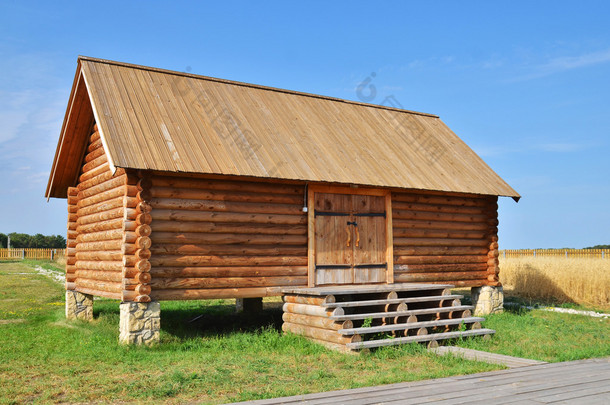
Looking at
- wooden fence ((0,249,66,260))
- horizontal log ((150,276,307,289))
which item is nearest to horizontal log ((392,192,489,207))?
horizontal log ((150,276,307,289))

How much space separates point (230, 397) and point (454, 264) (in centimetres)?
971

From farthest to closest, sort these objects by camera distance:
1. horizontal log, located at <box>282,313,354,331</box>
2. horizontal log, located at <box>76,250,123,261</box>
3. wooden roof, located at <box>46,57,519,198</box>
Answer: horizontal log, located at <box>76,250,123,261</box> → wooden roof, located at <box>46,57,519,198</box> → horizontal log, located at <box>282,313,354,331</box>

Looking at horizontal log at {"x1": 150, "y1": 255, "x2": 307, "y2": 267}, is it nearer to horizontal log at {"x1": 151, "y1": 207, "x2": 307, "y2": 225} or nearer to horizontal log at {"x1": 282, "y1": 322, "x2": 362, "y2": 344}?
horizontal log at {"x1": 151, "y1": 207, "x2": 307, "y2": 225}

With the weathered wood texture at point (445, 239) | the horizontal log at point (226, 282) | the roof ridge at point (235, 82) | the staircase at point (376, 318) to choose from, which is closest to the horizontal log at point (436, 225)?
the weathered wood texture at point (445, 239)

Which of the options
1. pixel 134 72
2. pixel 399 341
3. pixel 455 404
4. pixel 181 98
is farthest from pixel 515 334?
pixel 134 72

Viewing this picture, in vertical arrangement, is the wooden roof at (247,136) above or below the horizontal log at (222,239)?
above

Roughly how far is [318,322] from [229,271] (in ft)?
7.59

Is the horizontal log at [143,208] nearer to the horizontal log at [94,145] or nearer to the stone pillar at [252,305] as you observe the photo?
the horizontal log at [94,145]

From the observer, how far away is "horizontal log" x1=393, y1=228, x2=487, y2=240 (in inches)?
572

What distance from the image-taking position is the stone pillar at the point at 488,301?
52.6 ft

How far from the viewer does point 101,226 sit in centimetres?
1359

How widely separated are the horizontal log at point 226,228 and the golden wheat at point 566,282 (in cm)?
1207

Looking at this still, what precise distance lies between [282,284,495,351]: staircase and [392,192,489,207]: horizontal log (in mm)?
2658

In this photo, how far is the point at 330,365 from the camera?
923cm
